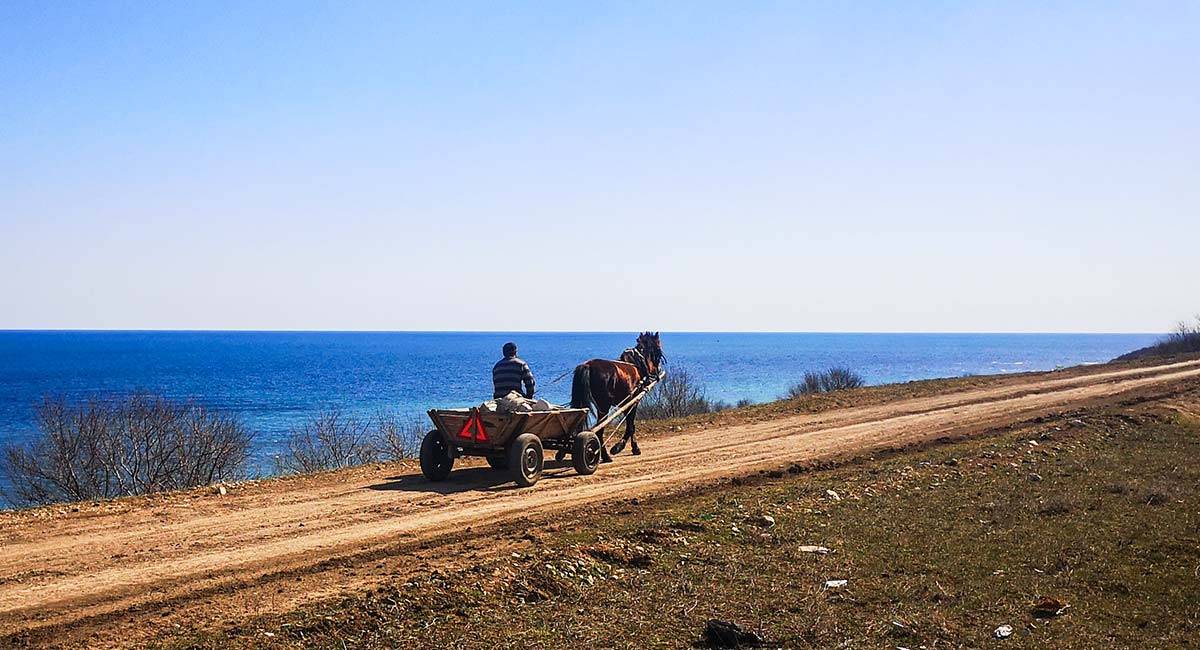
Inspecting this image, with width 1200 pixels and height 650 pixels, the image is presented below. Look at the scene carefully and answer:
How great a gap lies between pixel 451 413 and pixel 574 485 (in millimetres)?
2264

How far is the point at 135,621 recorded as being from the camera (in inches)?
297

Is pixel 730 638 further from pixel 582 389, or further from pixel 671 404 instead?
pixel 671 404

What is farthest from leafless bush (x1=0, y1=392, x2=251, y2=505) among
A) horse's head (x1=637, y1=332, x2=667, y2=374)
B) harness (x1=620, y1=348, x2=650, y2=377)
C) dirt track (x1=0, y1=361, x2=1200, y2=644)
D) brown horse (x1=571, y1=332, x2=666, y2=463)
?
horse's head (x1=637, y1=332, x2=667, y2=374)

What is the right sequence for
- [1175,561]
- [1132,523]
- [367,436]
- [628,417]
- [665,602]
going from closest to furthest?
[665,602], [1175,561], [1132,523], [628,417], [367,436]

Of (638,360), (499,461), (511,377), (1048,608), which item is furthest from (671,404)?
(1048,608)

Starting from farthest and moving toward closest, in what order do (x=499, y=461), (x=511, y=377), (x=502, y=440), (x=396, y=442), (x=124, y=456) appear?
(x=124, y=456), (x=396, y=442), (x=511, y=377), (x=499, y=461), (x=502, y=440)

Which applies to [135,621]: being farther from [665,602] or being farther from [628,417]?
[628,417]

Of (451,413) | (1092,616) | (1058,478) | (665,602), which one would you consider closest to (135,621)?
(665,602)

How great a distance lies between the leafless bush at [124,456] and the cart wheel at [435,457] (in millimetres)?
8860

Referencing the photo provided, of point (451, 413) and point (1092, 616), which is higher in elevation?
point (451, 413)

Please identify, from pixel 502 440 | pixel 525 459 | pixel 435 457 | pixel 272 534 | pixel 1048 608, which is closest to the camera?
pixel 1048 608

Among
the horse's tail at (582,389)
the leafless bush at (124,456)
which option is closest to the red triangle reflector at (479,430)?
the horse's tail at (582,389)

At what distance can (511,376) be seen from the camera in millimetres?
15656

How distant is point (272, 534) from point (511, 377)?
5.68m
